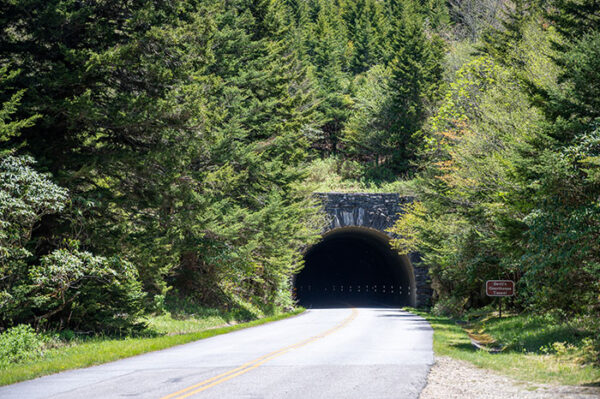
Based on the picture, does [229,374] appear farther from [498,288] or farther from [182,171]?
[498,288]

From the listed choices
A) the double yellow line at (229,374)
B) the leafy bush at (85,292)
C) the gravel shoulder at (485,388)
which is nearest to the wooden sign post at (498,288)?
the double yellow line at (229,374)

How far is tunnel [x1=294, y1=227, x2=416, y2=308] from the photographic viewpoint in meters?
39.3

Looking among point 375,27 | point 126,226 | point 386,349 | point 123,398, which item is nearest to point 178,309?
point 126,226

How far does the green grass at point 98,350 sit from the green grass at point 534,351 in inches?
261

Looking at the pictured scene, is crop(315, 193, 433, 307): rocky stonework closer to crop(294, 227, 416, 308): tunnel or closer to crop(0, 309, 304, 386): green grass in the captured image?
crop(294, 227, 416, 308): tunnel

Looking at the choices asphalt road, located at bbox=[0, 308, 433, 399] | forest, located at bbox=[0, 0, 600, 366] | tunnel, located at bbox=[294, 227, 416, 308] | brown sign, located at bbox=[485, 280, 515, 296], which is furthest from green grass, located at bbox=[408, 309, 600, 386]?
tunnel, located at bbox=[294, 227, 416, 308]

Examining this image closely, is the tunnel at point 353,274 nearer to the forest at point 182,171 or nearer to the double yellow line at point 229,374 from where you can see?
the forest at point 182,171

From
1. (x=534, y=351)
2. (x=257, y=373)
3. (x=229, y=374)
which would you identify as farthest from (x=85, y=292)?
(x=534, y=351)

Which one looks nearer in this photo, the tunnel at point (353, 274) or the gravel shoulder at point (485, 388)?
the gravel shoulder at point (485, 388)

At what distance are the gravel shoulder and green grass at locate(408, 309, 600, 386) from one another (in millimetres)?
541

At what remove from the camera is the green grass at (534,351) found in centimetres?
961

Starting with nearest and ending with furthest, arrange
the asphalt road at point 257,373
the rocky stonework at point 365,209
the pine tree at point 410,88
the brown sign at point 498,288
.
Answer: the asphalt road at point 257,373 < the brown sign at point 498,288 < the rocky stonework at point 365,209 < the pine tree at point 410,88

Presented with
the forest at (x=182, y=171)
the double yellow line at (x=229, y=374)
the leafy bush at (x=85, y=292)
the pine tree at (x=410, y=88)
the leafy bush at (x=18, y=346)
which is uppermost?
the pine tree at (x=410, y=88)

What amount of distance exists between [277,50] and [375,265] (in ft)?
88.2
